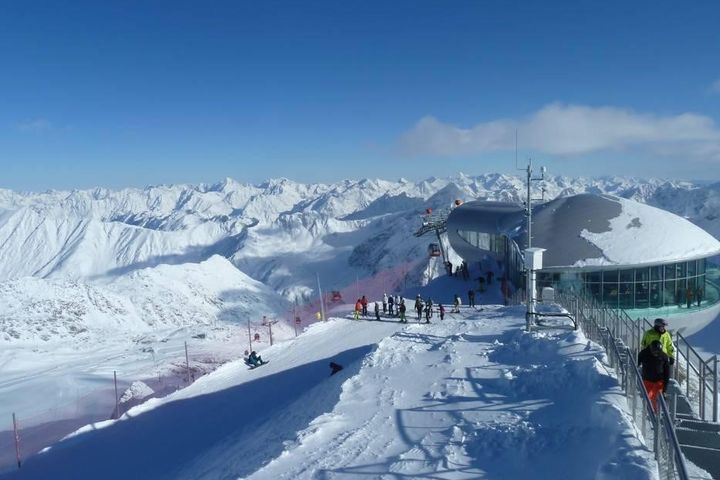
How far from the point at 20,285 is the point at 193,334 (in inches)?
1041

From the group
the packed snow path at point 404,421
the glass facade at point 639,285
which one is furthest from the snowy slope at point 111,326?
the glass facade at point 639,285

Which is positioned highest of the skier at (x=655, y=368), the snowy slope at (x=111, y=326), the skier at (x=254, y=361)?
the skier at (x=655, y=368)

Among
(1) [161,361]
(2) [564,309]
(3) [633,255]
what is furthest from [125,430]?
(3) [633,255]

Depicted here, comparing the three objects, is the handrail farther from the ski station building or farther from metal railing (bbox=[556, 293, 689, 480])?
the ski station building

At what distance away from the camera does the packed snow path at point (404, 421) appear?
26.9 ft

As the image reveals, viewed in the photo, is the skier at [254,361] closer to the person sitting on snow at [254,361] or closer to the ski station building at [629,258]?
the person sitting on snow at [254,361]

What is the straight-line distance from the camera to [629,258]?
25.8m

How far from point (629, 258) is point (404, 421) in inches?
807

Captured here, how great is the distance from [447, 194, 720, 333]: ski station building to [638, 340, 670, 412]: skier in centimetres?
1711

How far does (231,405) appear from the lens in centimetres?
1770

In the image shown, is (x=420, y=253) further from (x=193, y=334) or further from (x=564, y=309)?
(x=564, y=309)

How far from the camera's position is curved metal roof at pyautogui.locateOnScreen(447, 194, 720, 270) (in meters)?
26.2

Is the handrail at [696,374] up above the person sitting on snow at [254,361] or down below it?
above

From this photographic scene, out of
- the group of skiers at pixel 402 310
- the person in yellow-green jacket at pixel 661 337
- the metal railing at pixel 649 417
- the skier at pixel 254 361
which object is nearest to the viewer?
the metal railing at pixel 649 417
